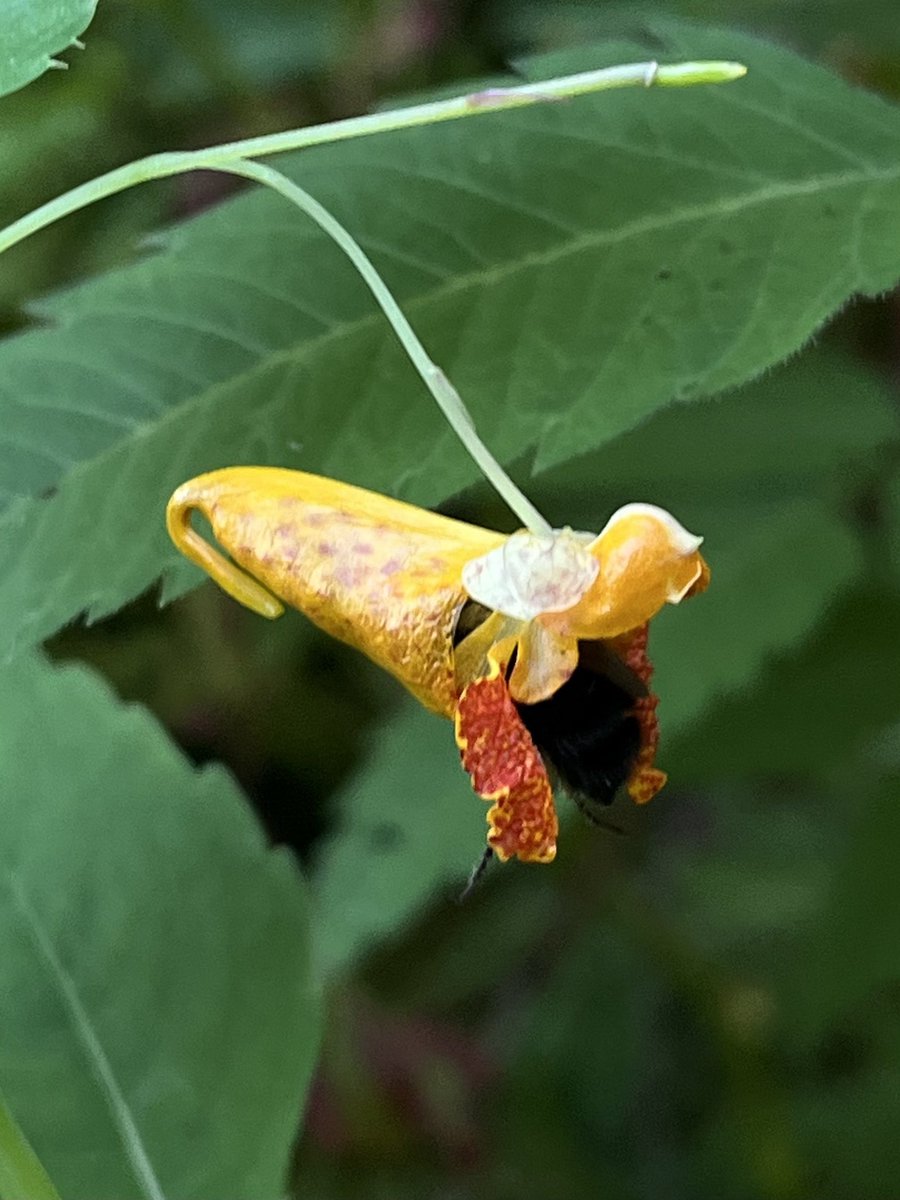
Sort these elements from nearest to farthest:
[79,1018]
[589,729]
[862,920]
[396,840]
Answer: [589,729], [79,1018], [396,840], [862,920]

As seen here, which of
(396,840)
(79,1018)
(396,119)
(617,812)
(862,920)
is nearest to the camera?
(396,119)

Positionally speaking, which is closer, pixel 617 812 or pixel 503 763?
pixel 503 763

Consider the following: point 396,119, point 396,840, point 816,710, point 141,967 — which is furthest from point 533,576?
point 816,710

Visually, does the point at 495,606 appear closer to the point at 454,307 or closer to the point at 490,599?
the point at 490,599

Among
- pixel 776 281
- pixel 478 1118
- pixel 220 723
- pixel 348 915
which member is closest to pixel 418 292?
pixel 776 281

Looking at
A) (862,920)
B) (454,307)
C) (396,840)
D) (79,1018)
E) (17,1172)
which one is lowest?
(862,920)

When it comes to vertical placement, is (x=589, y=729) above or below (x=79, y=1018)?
above
